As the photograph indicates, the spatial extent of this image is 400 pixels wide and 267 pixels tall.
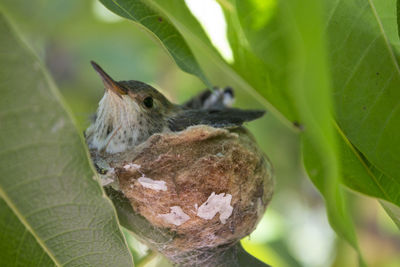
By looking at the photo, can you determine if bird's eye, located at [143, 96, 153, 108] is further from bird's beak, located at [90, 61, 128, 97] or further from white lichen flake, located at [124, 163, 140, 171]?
white lichen flake, located at [124, 163, 140, 171]

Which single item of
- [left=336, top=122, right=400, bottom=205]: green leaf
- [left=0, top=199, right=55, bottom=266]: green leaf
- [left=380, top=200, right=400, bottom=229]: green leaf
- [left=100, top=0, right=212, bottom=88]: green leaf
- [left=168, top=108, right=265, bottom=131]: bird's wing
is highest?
[left=100, top=0, right=212, bottom=88]: green leaf

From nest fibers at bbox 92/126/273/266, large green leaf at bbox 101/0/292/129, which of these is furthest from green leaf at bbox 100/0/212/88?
nest fibers at bbox 92/126/273/266

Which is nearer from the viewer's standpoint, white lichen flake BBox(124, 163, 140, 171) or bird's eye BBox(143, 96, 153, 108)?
white lichen flake BBox(124, 163, 140, 171)

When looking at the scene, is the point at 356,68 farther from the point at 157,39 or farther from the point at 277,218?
the point at 277,218

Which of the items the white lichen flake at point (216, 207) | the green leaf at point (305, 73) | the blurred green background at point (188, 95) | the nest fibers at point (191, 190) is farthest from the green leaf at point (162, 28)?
the blurred green background at point (188, 95)

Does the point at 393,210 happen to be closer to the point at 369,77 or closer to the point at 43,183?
the point at 369,77

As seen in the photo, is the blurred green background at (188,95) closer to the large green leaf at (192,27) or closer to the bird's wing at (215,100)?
the bird's wing at (215,100)
